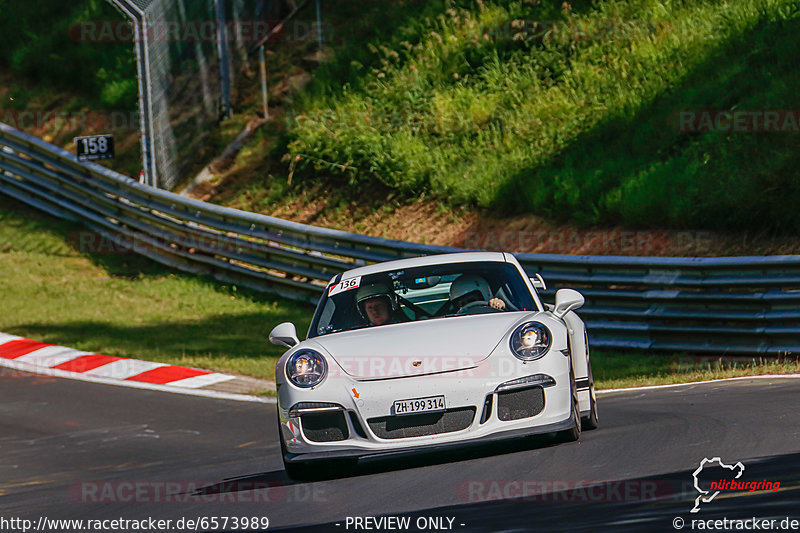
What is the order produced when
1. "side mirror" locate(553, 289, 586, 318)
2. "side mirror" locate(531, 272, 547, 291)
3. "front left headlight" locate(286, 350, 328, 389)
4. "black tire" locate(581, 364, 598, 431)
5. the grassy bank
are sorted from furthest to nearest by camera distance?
the grassy bank < "side mirror" locate(531, 272, 547, 291) < "black tire" locate(581, 364, 598, 431) < "side mirror" locate(553, 289, 586, 318) < "front left headlight" locate(286, 350, 328, 389)

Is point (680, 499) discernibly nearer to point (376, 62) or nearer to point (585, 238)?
point (585, 238)

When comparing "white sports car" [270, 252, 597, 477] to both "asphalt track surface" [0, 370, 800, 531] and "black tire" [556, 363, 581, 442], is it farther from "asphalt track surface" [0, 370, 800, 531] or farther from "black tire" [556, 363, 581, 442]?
"asphalt track surface" [0, 370, 800, 531]

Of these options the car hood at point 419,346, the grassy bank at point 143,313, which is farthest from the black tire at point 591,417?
the grassy bank at point 143,313

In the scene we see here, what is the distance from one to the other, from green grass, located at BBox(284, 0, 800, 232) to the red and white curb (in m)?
6.55

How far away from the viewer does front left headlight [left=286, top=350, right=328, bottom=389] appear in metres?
7.09

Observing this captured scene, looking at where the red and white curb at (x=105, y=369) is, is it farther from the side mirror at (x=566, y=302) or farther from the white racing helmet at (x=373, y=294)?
the side mirror at (x=566, y=302)

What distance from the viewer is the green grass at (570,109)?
16406 millimetres

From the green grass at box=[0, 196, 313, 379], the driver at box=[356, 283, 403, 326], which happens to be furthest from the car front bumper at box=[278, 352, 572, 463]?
the green grass at box=[0, 196, 313, 379]

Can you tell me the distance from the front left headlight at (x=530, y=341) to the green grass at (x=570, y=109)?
8.42 metres

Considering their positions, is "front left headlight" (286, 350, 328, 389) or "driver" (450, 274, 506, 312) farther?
"driver" (450, 274, 506, 312)

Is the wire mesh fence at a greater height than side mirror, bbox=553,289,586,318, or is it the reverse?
the wire mesh fence

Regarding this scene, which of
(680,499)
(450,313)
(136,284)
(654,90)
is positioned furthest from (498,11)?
(680,499)

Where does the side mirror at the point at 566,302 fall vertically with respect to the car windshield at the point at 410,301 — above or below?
below

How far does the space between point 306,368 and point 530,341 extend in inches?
53.1
